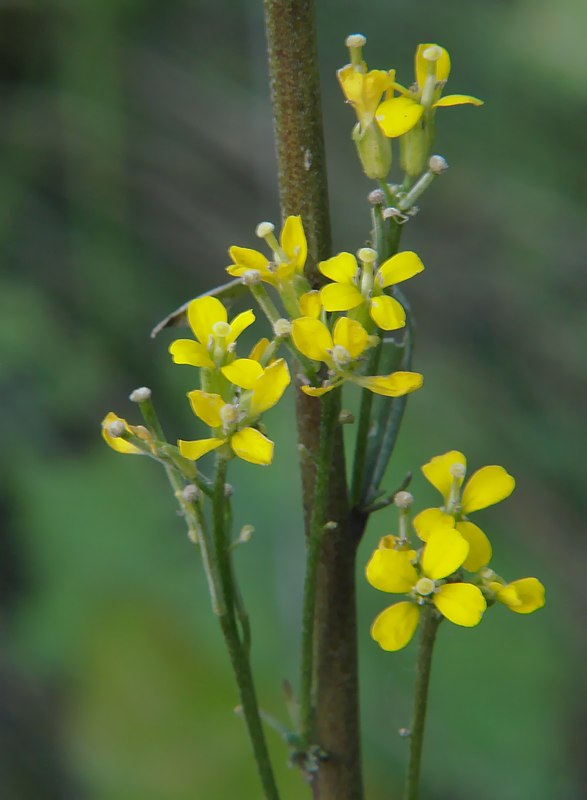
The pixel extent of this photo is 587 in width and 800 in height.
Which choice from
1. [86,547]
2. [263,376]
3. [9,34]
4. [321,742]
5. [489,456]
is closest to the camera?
[263,376]

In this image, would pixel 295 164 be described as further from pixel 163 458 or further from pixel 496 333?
pixel 496 333

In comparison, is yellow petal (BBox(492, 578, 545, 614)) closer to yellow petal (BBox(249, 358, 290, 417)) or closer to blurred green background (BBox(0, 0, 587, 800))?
yellow petal (BBox(249, 358, 290, 417))

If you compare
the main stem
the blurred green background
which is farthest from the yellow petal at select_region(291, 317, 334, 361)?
the blurred green background

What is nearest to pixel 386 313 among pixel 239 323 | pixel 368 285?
pixel 368 285

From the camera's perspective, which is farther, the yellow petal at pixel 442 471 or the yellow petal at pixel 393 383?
the yellow petal at pixel 442 471

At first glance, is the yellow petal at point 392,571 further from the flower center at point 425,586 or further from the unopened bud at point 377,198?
the unopened bud at point 377,198

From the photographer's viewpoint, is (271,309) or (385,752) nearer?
(271,309)

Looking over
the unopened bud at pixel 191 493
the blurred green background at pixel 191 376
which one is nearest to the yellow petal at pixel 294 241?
the unopened bud at pixel 191 493

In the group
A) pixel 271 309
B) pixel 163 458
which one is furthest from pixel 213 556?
pixel 271 309
